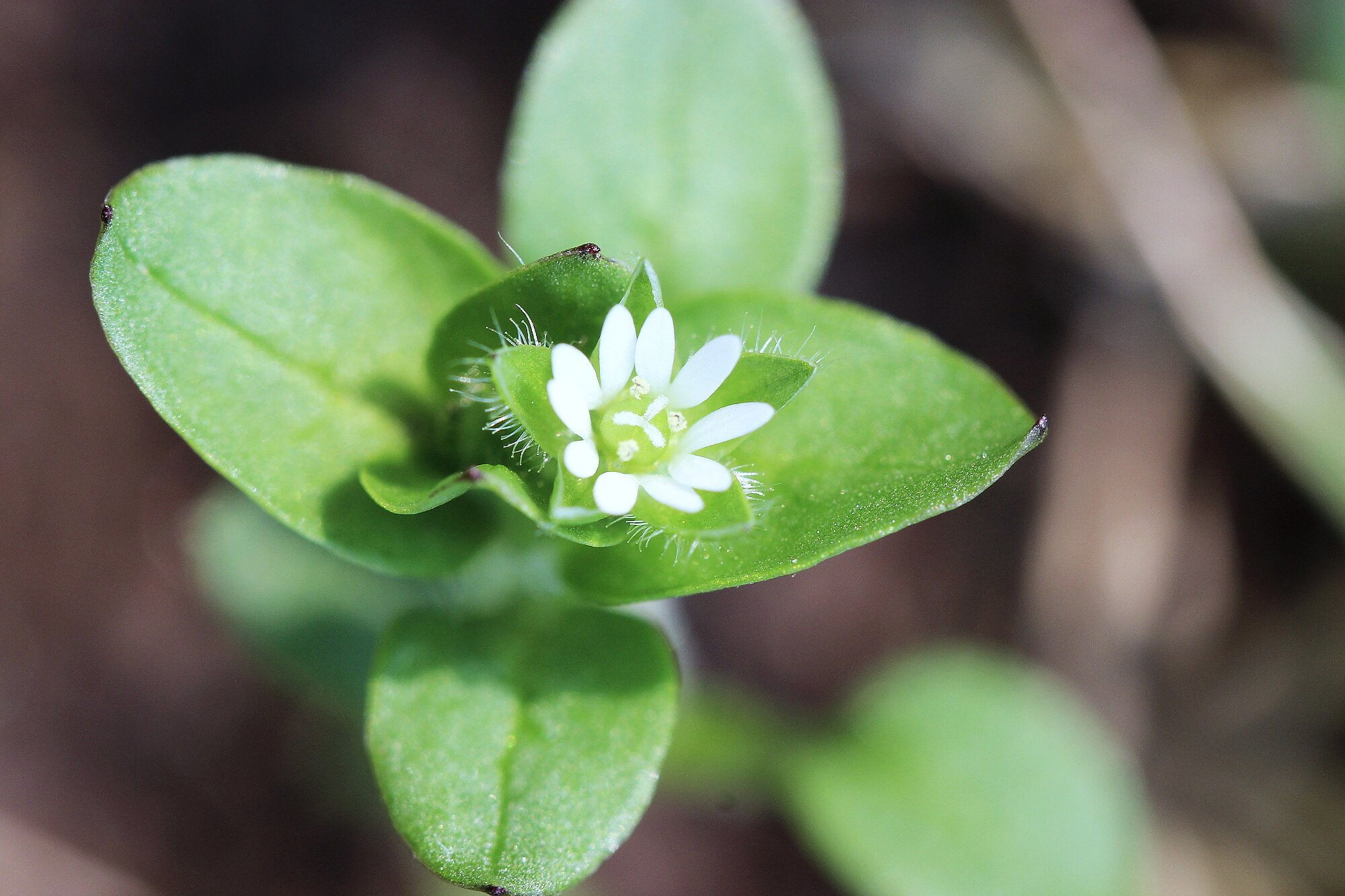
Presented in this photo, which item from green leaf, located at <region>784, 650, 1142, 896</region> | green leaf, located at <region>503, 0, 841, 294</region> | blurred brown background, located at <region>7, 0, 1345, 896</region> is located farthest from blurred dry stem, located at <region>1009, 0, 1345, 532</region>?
green leaf, located at <region>503, 0, 841, 294</region>

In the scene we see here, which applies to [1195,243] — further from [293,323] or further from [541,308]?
[293,323]

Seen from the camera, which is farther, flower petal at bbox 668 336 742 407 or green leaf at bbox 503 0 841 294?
green leaf at bbox 503 0 841 294

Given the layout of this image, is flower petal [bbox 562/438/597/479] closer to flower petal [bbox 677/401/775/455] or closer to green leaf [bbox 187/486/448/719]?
flower petal [bbox 677/401/775/455]

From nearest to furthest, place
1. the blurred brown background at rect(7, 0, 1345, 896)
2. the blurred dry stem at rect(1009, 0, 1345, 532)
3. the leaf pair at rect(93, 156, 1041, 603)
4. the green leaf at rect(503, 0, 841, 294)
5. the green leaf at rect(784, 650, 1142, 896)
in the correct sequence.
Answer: the leaf pair at rect(93, 156, 1041, 603), the green leaf at rect(503, 0, 841, 294), the green leaf at rect(784, 650, 1142, 896), the blurred brown background at rect(7, 0, 1345, 896), the blurred dry stem at rect(1009, 0, 1345, 532)

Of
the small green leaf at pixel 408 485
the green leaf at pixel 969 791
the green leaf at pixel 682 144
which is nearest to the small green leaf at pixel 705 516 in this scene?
the small green leaf at pixel 408 485

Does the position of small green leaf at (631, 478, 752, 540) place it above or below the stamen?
below

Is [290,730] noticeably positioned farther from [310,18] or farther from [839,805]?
[310,18]

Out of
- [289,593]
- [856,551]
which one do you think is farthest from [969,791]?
[289,593]
